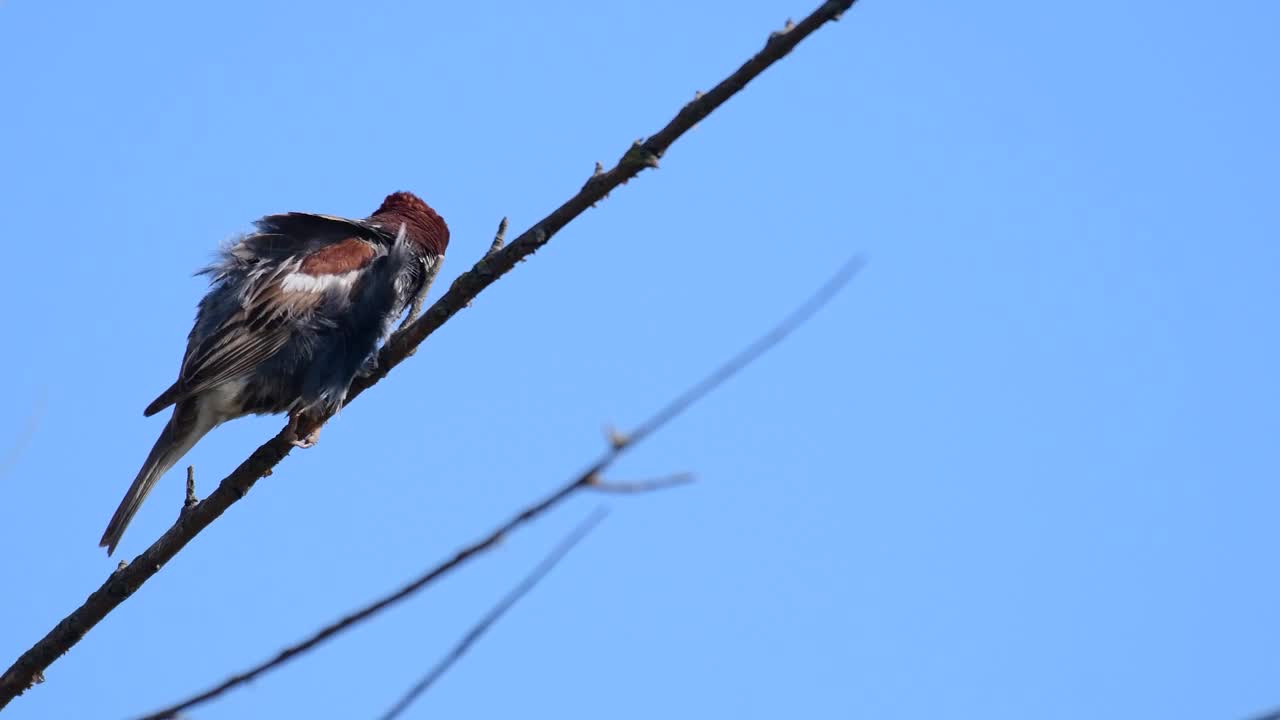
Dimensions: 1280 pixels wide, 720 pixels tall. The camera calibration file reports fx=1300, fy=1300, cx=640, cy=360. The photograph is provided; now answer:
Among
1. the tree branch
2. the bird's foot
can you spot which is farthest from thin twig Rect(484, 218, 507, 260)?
the bird's foot

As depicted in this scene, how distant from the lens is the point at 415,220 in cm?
684

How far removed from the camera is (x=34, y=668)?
338 centimetres

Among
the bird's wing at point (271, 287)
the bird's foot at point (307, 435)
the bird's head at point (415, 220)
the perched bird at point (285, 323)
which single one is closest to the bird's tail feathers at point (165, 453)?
the perched bird at point (285, 323)

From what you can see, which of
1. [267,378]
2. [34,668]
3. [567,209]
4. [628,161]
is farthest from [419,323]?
[267,378]

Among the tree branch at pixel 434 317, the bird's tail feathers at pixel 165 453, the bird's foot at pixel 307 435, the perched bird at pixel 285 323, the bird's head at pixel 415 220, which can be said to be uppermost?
the bird's head at pixel 415 220

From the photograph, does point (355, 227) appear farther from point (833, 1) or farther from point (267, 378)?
point (833, 1)

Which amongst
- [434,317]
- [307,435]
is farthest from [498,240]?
[307,435]

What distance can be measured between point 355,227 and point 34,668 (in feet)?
11.2

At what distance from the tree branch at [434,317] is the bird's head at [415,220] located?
7.34ft

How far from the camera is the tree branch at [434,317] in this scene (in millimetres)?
3070

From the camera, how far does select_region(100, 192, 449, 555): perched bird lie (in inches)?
231

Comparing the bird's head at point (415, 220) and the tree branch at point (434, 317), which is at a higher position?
the bird's head at point (415, 220)

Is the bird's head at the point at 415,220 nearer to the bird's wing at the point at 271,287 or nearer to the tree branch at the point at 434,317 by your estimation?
the bird's wing at the point at 271,287

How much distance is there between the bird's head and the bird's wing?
8.7 inches
